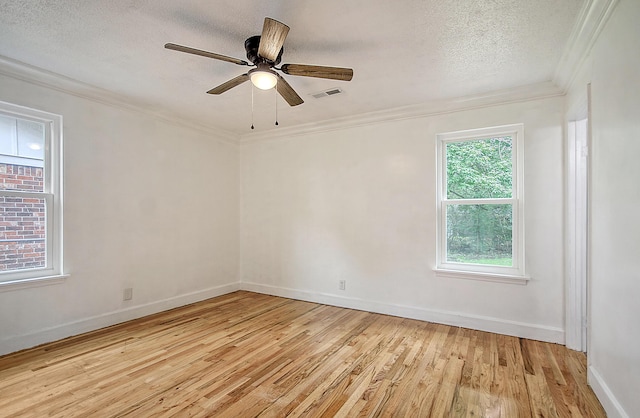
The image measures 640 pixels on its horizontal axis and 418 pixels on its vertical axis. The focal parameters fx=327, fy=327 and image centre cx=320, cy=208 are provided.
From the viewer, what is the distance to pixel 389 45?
247cm

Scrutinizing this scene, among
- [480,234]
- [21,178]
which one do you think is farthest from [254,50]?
[480,234]

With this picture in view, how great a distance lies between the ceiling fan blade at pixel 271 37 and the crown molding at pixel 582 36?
5.97 ft

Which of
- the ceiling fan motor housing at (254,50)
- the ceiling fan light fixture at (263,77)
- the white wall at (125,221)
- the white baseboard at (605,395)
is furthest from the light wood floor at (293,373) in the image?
the ceiling fan motor housing at (254,50)

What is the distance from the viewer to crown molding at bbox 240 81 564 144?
3.25 m

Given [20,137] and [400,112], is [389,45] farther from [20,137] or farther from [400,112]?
[20,137]

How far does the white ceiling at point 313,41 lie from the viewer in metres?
2.04

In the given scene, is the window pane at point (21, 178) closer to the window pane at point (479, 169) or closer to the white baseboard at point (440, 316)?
the white baseboard at point (440, 316)

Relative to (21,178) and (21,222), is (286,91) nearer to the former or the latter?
(21,178)

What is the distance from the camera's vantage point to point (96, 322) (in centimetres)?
345

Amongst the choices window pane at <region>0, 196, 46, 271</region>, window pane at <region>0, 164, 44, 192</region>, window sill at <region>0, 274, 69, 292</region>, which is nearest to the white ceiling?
window pane at <region>0, 164, 44, 192</region>

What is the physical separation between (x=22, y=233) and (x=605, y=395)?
4.69 m

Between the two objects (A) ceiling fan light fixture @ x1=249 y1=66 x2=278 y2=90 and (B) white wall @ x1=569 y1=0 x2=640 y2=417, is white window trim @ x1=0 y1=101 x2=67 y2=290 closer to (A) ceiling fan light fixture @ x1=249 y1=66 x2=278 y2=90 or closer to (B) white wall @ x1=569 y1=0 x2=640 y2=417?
(A) ceiling fan light fixture @ x1=249 y1=66 x2=278 y2=90

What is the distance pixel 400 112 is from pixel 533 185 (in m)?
1.63

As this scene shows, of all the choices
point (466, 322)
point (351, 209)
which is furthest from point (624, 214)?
point (351, 209)
